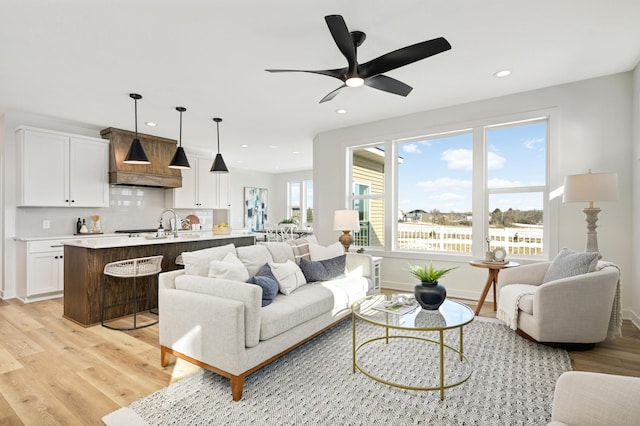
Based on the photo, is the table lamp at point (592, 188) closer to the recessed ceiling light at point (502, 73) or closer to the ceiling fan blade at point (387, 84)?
the recessed ceiling light at point (502, 73)

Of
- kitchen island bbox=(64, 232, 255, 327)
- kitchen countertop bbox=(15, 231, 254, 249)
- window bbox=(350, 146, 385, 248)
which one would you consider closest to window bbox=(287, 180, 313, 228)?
window bbox=(350, 146, 385, 248)

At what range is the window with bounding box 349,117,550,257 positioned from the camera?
4.15 metres

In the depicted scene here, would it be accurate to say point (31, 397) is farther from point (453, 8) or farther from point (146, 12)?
point (453, 8)

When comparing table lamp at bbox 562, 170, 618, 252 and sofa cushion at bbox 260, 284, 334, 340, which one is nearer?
sofa cushion at bbox 260, 284, 334, 340

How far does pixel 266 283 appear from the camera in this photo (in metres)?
2.60

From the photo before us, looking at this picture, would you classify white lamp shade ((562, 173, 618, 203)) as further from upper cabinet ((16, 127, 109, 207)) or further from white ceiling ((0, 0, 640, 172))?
upper cabinet ((16, 127, 109, 207))

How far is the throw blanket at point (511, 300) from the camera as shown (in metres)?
2.92

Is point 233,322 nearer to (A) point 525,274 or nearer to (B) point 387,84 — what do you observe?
(B) point 387,84

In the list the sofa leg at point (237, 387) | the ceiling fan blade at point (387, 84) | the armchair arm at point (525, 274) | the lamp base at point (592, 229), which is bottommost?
the sofa leg at point (237, 387)

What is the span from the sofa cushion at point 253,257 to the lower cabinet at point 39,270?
3.39 metres

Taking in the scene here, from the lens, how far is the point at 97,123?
5168 millimetres

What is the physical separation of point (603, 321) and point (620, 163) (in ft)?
6.38

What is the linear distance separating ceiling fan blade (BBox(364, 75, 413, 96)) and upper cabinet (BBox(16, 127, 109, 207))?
4700mm

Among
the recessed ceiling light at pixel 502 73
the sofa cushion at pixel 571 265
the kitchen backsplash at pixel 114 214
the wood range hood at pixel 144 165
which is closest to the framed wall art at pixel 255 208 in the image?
the kitchen backsplash at pixel 114 214
